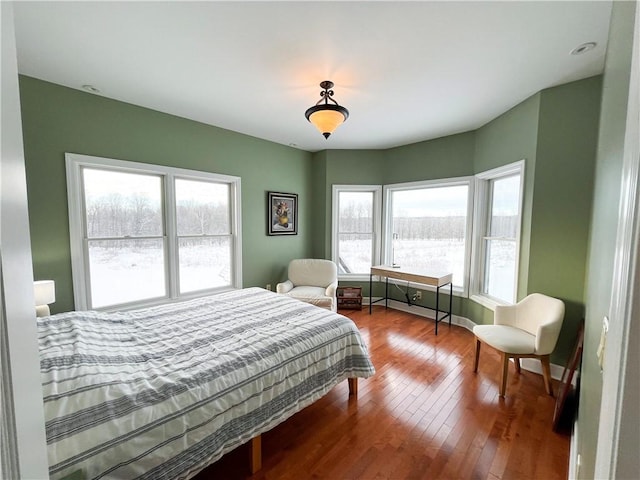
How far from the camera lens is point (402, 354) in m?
2.91

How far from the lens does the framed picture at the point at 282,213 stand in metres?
4.11

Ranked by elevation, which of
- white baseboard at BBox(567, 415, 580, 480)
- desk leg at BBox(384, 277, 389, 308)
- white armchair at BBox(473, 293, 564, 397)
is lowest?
white baseboard at BBox(567, 415, 580, 480)

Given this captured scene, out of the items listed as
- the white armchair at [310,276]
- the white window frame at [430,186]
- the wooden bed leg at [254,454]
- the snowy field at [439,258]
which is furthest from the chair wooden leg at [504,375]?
the white armchair at [310,276]

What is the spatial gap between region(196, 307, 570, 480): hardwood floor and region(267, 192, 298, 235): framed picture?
243cm

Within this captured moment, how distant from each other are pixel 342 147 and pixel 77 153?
3.29 metres

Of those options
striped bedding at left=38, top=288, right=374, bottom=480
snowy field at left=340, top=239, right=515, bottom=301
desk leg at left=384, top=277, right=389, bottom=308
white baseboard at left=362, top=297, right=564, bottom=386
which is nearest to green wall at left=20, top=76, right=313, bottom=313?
striped bedding at left=38, top=288, right=374, bottom=480

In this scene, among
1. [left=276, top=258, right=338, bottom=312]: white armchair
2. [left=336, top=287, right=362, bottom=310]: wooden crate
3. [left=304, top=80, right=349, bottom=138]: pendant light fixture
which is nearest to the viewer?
[left=304, top=80, right=349, bottom=138]: pendant light fixture

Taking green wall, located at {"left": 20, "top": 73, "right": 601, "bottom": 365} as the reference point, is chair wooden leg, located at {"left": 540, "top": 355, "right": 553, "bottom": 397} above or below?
below

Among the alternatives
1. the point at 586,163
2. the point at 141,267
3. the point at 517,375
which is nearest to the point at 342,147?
the point at 586,163

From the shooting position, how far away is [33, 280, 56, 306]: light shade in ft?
7.11

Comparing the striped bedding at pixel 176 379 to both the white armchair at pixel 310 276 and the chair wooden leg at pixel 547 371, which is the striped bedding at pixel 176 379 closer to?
the chair wooden leg at pixel 547 371

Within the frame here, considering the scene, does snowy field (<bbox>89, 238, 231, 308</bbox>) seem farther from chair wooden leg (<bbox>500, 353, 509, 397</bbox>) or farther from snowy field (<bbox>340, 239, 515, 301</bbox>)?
chair wooden leg (<bbox>500, 353, 509, 397</bbox>)

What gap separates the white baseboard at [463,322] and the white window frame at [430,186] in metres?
0.34

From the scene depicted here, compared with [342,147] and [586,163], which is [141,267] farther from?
[586,163]
